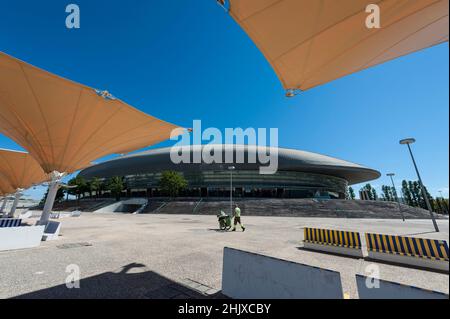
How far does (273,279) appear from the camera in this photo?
369cm

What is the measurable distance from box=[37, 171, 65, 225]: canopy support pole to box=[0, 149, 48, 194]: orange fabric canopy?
14.8 meters

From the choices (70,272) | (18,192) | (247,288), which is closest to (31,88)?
(70,272)

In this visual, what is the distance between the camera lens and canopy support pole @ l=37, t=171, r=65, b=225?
12.2m

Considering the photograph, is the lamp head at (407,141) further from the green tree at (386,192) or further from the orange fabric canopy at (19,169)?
the green tree at (386,192)

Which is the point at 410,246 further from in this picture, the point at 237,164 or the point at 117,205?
the point at 117,205

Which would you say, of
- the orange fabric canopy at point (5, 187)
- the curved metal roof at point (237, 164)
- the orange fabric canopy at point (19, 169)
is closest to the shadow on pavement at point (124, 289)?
the orange fabric canopy at point (19, 169)

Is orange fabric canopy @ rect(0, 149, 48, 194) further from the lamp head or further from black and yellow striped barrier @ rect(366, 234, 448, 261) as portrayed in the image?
the lamp head

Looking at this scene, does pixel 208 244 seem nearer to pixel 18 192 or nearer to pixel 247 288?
pixel 247 288

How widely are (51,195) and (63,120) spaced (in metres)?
4.89

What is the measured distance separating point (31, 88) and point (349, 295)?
14.3 meters

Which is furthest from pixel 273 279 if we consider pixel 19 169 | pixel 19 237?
pixel 19 169

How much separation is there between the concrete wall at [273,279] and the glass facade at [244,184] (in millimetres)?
57758

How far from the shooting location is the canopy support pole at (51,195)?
1219 cm
